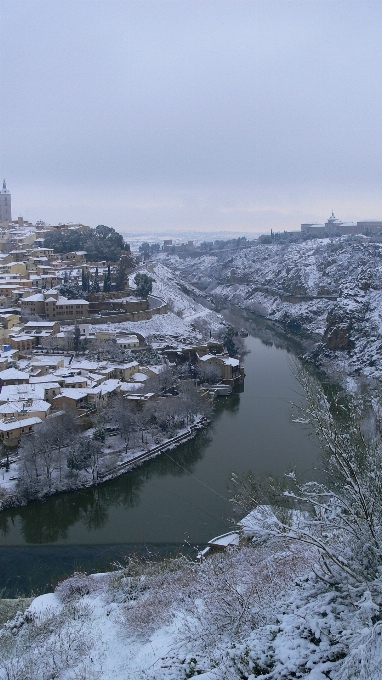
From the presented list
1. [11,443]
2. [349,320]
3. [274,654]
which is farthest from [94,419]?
[349,320]

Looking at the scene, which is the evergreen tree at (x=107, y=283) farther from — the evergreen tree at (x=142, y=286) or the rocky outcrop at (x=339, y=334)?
the rocky outcrop at (x=339, y=334)

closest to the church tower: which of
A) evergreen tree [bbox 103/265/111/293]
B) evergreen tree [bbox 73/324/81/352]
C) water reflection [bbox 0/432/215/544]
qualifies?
evergreen tree [bbox 103/265/111/293]

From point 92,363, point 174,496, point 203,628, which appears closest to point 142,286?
point 92,363

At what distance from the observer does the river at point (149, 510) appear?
579 centimetres

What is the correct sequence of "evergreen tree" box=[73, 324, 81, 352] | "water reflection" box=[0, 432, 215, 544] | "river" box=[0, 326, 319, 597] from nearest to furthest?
1. "river" box=[0, 326, 319, 597]
2. "water reflection" box=[0, 432, 215, 544]
3. "evergreen tree" box=[73, 324, 81, 352]

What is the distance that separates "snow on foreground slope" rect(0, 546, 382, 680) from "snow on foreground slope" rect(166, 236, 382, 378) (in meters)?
8.00

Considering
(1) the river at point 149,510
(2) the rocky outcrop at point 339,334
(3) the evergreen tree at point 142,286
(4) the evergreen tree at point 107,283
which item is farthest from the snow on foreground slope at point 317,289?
(4) the evergreen tree at point 107,283

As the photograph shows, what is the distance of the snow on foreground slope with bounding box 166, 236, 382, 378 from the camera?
15.6m

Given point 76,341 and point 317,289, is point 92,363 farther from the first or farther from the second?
point 317,289

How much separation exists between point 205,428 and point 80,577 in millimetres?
5658

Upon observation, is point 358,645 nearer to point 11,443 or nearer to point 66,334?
point 11,443

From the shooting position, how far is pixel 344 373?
13.1 meters

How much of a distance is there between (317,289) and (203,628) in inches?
918

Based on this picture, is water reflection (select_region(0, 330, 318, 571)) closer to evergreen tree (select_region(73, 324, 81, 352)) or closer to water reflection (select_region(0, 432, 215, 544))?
water reflection (select_region(0, 432, 215, 544))
